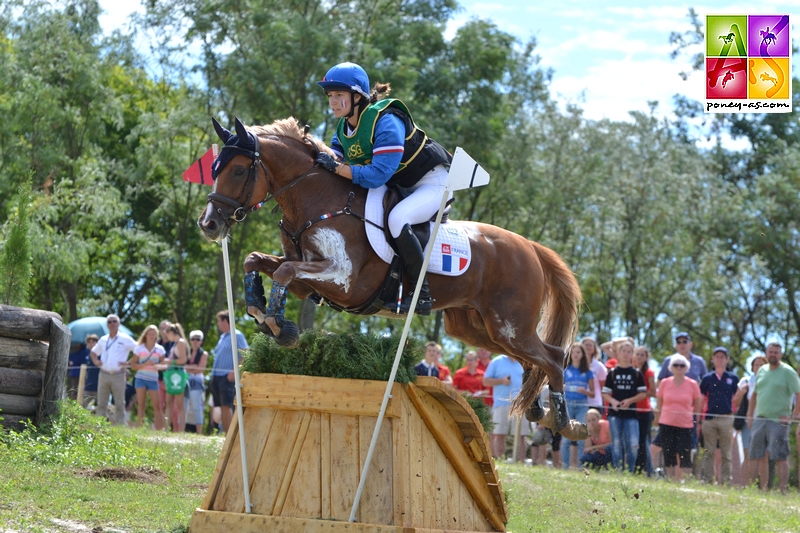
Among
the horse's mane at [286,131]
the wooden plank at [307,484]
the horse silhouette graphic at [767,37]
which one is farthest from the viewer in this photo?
the horse silhouette graphic at [767,37]

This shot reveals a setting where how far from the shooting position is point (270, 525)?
523 cm

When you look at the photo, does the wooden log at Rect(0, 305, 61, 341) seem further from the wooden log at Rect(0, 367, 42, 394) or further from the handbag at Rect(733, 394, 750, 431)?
the handbag at Rect(733, 394, 750, 431)

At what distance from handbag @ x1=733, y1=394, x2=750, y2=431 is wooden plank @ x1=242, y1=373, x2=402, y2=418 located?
7.42 meters

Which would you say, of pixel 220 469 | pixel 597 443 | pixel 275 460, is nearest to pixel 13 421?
pixel 220 469

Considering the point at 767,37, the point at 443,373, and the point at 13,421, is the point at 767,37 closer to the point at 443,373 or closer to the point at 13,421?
the point at 443,373

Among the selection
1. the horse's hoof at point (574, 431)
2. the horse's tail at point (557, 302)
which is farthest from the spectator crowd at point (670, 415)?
the horse's hoof at point (574, 431)

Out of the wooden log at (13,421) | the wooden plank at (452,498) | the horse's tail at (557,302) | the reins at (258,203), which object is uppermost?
the reins at (258,203)

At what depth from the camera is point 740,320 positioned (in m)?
28.8

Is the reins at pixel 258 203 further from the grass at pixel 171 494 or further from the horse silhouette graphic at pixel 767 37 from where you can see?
the horse silhouette graphic at pixel 767 37

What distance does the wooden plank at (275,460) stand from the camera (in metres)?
5.42

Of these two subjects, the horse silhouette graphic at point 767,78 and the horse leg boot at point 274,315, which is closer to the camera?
the horse leg boot at point 274,315

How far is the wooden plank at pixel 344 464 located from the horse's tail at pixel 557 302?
8.70 ft

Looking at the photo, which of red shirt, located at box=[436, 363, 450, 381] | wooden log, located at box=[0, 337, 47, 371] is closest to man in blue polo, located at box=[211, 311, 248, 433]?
red shirt, located at box=[436, 363, 450, 381]

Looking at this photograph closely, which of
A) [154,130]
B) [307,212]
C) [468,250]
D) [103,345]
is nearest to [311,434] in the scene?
[307,212]
